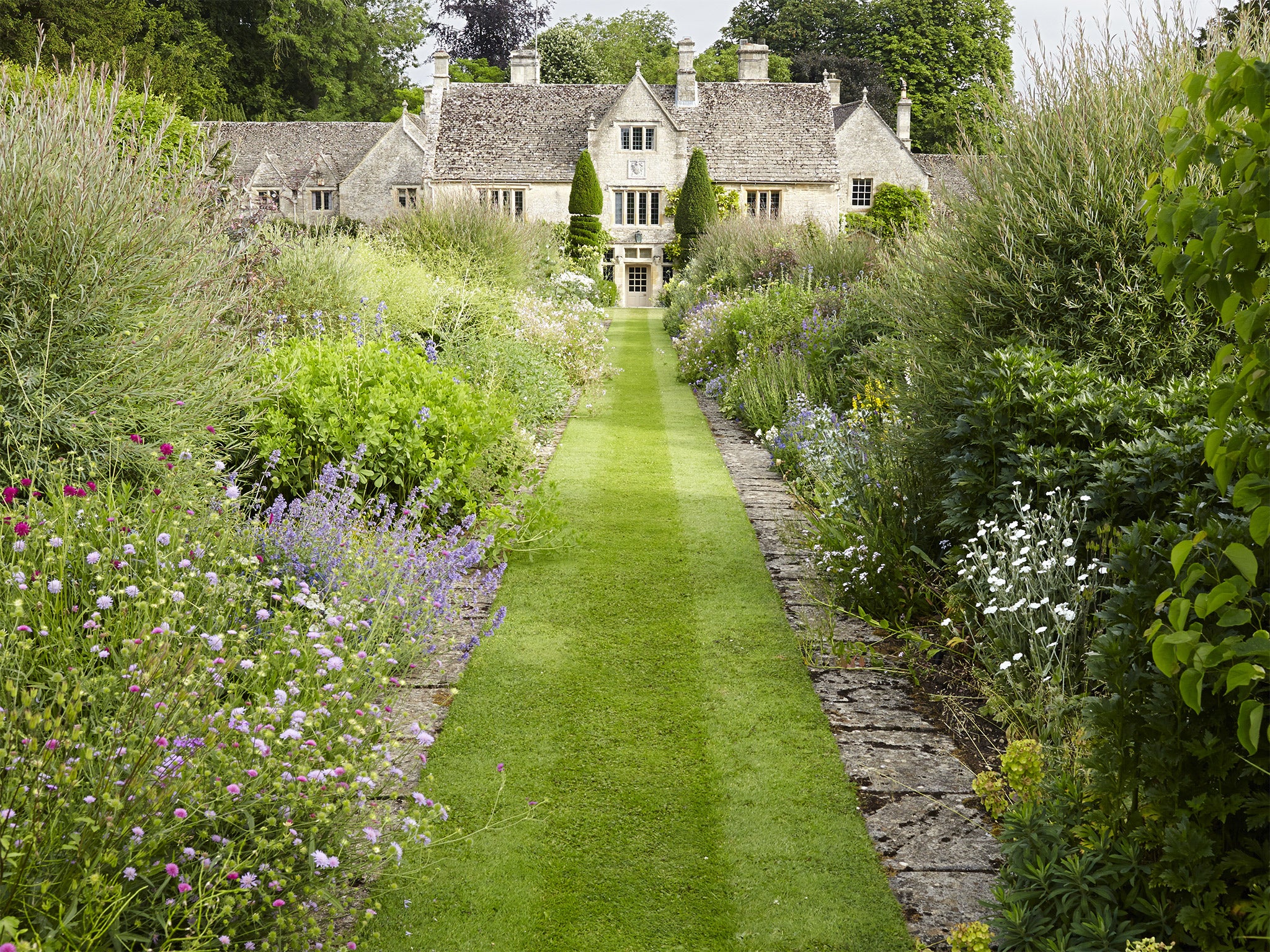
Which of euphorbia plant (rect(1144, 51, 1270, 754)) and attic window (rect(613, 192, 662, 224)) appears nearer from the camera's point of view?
euphorbia plant (rect(1144, 51, 1270, 754))

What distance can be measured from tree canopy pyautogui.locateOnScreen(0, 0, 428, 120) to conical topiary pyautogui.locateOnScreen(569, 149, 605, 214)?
14783mm

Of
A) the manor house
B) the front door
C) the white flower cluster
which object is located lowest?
the white flower cluster

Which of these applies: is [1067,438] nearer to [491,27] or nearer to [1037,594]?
[1037,594]

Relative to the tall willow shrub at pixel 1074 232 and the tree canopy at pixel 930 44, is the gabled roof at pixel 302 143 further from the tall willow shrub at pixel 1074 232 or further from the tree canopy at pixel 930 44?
the tall willow shrub at pixel 1074 232

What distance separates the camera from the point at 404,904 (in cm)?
296

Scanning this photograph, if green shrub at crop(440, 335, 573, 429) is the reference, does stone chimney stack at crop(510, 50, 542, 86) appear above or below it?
above

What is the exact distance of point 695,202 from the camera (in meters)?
Result: 36.1

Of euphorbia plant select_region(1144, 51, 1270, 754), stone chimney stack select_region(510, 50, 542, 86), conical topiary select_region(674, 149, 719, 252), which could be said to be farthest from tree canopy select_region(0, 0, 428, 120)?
euphorbia plant select_region(1144, 51, 1270, 754)

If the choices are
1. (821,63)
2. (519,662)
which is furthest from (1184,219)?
(821,63)

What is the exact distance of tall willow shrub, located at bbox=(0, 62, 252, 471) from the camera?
186 inches

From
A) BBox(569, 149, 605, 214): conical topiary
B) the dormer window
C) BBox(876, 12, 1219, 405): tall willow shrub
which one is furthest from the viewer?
the dormer window

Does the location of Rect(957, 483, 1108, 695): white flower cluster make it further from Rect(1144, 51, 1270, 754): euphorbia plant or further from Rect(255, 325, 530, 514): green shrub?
Rect(255, 325, 530, 514): green shrub

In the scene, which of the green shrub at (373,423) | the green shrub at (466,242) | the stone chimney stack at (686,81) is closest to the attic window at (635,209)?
the stone chimney stack at (686,81)

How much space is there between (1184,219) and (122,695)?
2736 mm
